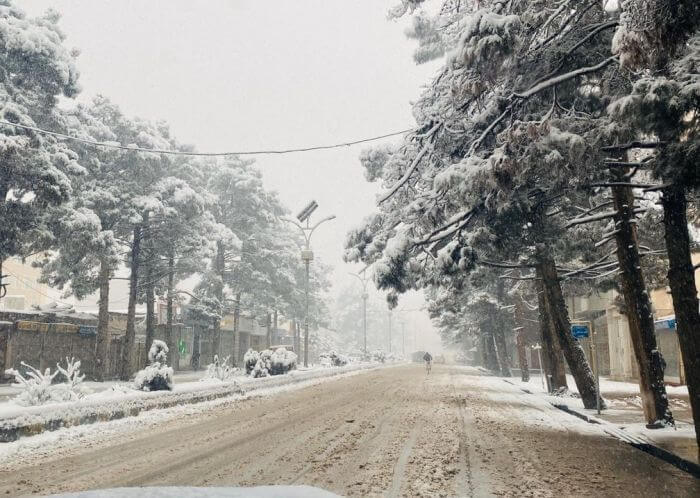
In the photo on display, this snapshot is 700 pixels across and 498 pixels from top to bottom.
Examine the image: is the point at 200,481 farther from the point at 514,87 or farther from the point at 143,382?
the point at 143,382

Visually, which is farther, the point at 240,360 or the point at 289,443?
the point at 240,360

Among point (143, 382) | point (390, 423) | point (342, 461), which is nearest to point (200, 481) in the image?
point (342, 461)

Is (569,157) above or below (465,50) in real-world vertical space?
below

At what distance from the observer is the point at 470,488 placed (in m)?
5.70

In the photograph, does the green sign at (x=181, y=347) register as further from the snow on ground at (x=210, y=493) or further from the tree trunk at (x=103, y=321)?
the snow on ground at (x=210, y=493)

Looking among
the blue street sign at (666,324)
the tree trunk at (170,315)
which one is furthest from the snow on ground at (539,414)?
the tree trunk at (170,315)

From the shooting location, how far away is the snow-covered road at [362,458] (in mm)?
5930

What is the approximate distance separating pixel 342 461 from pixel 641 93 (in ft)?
21.1

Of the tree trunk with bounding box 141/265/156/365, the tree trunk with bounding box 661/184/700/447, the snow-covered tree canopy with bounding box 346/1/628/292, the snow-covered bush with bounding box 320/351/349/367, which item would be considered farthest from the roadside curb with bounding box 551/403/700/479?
the snow-covered bush with bounding box 320/351/349/367

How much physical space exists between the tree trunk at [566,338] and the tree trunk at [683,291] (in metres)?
6.64

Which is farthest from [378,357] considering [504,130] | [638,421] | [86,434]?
[504,130]

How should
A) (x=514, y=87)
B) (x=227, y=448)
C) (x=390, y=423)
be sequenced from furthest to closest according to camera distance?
1. (x=390, y=423)
2. (x=514, y=87)
3. (x=227, y=448)

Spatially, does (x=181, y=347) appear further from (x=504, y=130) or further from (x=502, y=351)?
(x=504, y=130)

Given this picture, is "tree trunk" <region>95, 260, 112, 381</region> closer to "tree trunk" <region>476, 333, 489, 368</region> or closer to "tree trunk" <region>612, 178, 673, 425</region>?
"tree trunk" <region>612, 178, 673, 425</region>
